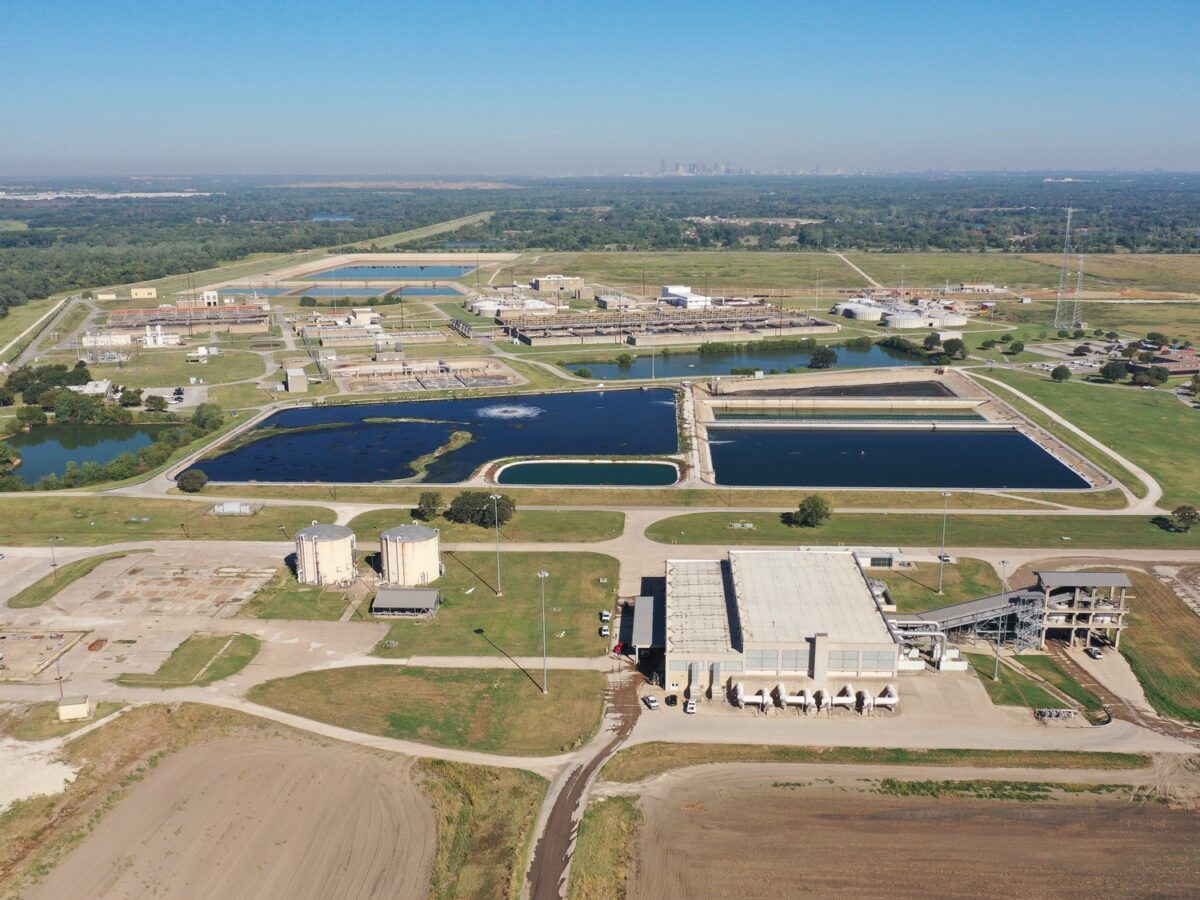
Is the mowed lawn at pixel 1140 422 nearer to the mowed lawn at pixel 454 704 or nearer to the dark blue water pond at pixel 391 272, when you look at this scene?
the mowed lawn at pixel 454 704

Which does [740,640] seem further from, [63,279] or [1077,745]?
[63,279]

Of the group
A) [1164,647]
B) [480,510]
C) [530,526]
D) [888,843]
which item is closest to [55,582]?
[480,510]

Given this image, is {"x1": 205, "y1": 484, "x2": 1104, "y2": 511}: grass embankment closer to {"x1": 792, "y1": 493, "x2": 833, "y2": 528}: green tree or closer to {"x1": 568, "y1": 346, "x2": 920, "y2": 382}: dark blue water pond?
{"x1": 792, "y1": 493, "x2": 833, "y2": 528}: green tree

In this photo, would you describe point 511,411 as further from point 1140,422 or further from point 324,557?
point 1140,422

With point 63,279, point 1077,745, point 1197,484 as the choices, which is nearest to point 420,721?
point 1077,745

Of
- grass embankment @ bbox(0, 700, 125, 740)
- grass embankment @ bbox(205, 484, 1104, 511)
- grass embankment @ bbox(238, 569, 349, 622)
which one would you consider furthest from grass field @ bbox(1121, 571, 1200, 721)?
grass embankment @ bbox(0, 700, 125, 740)

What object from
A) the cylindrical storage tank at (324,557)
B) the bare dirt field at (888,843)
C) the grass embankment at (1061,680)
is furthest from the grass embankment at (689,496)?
the bare dirt field at (888,843)
